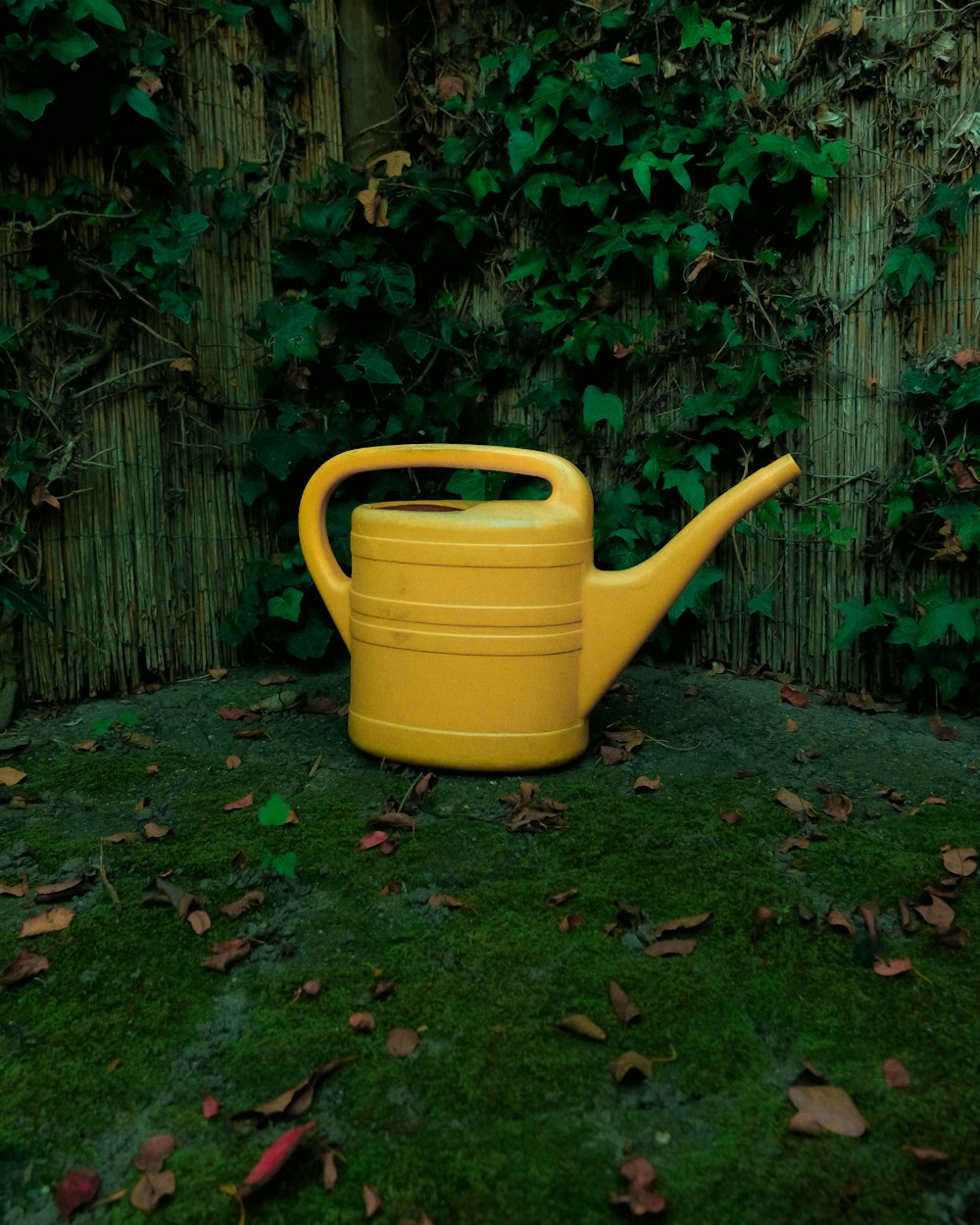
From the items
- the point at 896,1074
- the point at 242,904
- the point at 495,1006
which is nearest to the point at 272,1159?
the point at 495,1006

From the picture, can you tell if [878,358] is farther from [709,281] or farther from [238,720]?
[238,720]

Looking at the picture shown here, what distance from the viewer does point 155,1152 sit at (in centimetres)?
110

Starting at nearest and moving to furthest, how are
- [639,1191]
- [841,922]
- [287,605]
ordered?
[639,1191]
[841,922]
[287,605]

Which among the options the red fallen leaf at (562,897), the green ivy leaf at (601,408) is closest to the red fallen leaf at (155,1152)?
the red fallen leaf at (562,897)

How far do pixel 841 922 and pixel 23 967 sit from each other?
1216mm

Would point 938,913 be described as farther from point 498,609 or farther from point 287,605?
point 287,605

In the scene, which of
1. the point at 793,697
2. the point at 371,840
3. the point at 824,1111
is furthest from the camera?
the point at 793,697

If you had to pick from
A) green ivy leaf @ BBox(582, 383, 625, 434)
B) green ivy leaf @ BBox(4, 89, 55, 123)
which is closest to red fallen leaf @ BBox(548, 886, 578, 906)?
green ivy leaf @ BBox(582, 383, 625, 434)

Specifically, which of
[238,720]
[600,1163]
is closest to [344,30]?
[238,720]

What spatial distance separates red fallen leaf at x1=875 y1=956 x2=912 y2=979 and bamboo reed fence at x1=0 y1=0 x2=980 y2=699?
1386mm

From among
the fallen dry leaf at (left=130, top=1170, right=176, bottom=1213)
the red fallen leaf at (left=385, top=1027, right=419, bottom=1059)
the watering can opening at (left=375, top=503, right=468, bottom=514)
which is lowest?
the fallen dry leaf at (left=130, top=1170, right=176, bottom=1213)

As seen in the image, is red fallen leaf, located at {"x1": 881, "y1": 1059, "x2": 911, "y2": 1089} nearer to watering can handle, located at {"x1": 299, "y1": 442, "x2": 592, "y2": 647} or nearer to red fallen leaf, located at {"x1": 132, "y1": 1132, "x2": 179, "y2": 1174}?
red fallen leaf, located at {"x1": 132, "y1": 1132, "x2": 179, "y2": 1174}

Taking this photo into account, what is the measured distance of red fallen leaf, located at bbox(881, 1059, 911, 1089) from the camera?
3.86ft

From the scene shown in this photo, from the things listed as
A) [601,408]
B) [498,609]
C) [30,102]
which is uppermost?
[30,102]
